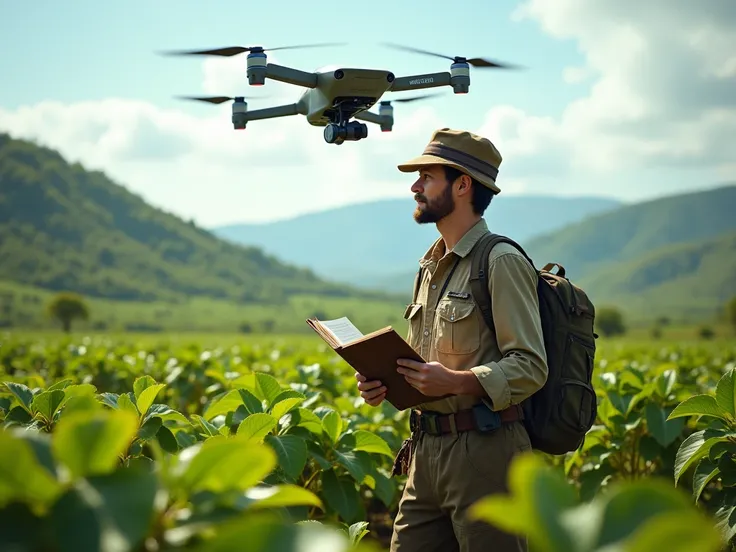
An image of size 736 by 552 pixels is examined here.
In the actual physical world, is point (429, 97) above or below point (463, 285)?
above

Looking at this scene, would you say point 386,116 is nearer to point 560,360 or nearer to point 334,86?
point 334,86

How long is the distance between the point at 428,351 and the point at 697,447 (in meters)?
1.28

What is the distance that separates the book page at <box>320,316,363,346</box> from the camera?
3.67 meters

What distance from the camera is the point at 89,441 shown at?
1.40 m

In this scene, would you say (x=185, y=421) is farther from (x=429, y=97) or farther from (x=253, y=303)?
(x=253, y=303)

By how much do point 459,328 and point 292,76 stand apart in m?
1.47

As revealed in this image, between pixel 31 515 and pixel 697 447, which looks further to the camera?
pixel 697 447

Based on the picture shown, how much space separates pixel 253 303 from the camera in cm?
16600

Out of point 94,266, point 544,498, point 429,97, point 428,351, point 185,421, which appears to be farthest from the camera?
point 94,266

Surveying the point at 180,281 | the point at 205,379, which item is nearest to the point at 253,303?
the point at 180,281

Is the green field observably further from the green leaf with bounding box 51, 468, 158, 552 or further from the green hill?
the green hill

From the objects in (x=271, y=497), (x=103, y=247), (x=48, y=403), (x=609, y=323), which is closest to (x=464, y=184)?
(x=48, y=403)

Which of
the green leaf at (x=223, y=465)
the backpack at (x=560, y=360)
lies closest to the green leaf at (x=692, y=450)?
the backpack at (x=560, y=360)

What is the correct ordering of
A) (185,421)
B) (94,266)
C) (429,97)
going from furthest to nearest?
(94,266) < (429,97) < (185,421)
